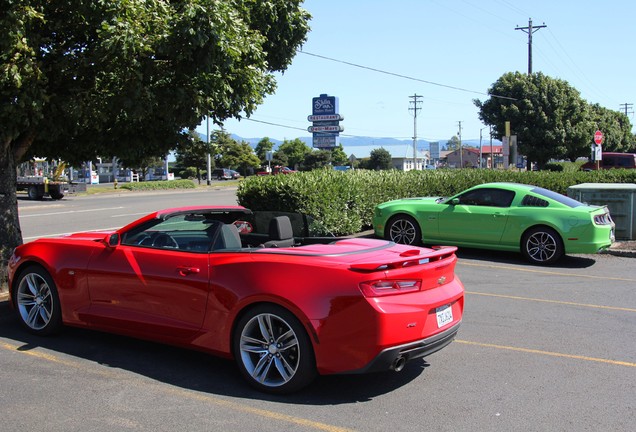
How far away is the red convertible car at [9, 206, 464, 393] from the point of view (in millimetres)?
4238

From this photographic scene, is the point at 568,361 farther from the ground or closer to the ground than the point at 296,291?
closer to the ground

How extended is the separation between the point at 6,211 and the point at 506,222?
837 cm

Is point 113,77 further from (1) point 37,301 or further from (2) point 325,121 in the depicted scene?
(2) point 325,121

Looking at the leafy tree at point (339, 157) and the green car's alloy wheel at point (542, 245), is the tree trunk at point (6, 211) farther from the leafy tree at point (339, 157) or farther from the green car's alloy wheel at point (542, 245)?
the leafy tree at point (339, 157)

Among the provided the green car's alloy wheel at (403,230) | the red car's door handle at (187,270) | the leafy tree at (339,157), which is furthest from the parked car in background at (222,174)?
the red car's door handle at (187,270)

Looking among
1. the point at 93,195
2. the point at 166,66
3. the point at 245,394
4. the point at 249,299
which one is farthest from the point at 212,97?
the point at 93,195

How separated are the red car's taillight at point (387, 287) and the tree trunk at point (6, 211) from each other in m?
5.31

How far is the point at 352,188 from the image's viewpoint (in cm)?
1356

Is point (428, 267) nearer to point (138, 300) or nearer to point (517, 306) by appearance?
point (138, 300)

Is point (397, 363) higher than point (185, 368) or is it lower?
higher

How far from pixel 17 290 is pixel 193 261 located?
239 centimetres

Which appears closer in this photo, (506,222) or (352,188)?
(506,222)

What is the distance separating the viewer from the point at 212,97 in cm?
710

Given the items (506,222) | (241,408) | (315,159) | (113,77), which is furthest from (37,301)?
(315,159)
